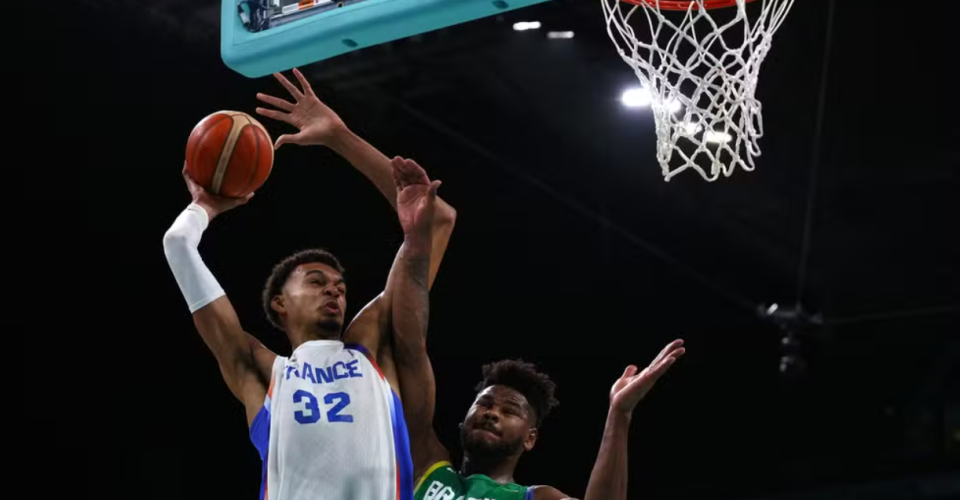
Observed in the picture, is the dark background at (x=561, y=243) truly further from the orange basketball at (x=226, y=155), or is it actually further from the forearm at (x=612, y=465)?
the forearm at (x=612, y=465)

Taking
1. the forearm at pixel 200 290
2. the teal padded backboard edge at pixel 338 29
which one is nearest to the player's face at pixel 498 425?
the forearm at pixel 200 290

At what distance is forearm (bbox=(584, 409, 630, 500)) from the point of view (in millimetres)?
3283

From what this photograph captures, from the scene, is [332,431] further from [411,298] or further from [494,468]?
[494,468]

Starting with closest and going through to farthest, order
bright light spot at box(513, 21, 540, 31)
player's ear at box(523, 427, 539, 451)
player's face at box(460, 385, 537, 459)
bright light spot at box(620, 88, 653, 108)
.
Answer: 1. player's face at box(460, 385, 537, 459)
2. player's ear at box(523, 427, 539, 451)
3. bright light spot at box(513, 21, 540, 31)
4. bright light spot at box(620, 88, 653, 108)

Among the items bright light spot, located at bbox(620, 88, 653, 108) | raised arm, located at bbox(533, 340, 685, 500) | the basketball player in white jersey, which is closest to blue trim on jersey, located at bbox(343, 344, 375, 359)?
the basketball player in white jersey

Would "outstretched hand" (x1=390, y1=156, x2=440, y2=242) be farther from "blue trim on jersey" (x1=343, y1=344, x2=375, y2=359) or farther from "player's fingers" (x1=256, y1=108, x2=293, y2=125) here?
"player's fingers" (x1=256, y1=108, x2=293, y2=125)

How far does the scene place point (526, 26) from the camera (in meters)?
6.40

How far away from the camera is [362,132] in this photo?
7121 mm

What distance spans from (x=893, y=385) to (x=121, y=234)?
5.82 metres

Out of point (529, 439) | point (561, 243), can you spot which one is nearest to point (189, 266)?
point (529, 439)

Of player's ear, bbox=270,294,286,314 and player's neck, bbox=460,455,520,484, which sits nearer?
player's ear, bbox=270,294,286,314

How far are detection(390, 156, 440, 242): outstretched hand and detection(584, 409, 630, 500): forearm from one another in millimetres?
788

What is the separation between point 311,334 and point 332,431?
31 centimetres

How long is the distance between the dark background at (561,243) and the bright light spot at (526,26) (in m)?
0.07
